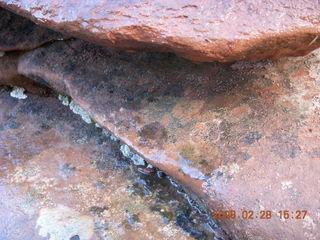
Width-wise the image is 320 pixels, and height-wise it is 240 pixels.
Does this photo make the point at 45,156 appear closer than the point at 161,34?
No

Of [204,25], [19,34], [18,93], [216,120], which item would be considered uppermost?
[204,25]

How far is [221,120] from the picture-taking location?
1.33 m

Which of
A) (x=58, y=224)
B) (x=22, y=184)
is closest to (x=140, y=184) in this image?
(x=58, y=224)

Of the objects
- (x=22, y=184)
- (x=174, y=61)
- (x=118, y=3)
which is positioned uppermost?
(x=118, y=3)

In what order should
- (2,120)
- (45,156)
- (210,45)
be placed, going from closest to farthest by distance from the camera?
1. (210,45)
2. (45,156)
3. (2,120)

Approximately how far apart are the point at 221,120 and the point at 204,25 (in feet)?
1.44

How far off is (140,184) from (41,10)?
2.35ft

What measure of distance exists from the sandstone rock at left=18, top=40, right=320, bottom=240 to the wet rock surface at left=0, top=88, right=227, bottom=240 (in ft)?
0.55

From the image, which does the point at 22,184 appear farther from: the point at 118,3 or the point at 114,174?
the point at 118,3

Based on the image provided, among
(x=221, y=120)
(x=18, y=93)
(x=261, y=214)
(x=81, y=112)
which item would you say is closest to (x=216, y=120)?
(x=221, y=120)

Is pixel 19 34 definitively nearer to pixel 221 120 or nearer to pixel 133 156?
pixel 133 156

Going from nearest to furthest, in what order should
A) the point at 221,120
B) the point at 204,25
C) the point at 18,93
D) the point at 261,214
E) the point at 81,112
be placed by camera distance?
the point at 204,25 → the point at 261,214 → the point at 221,120 → the point at 81,112 → the point at 18,93

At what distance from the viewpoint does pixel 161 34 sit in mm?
1000

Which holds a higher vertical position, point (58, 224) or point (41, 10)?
point (41, 10)
